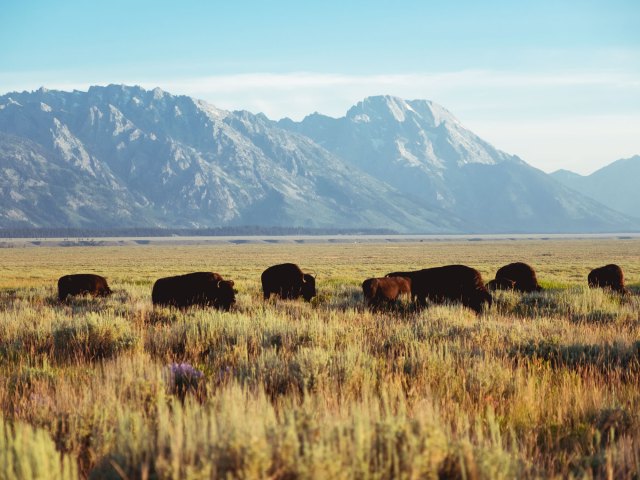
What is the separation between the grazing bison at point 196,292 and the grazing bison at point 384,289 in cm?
314

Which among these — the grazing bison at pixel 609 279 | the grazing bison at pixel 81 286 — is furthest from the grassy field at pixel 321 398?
the grazing bison at pixel 609 279

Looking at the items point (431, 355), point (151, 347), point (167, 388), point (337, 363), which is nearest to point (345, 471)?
point (167, 388)

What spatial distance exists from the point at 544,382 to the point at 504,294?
11.1 m

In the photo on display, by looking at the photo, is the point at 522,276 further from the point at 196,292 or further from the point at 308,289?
the point at 196,292

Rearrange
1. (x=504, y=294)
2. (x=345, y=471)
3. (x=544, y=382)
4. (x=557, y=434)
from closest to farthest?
(x=345, y=471), (x=557, y=434), (x=544, y=382), (x=504, y=294)

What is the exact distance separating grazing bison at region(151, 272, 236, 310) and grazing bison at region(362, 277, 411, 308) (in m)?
3.14

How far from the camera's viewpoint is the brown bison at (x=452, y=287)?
15.2 meters

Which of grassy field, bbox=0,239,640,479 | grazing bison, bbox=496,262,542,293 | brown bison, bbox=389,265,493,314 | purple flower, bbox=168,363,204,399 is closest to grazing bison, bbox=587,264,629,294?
grazing bison, bbox=496,262,542,293

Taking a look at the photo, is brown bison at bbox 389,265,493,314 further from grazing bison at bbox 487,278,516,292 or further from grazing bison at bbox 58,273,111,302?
grazing bison at bbox 58,273,111,302

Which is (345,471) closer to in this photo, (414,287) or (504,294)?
(414,287)

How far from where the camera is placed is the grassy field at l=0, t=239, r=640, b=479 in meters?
3.64

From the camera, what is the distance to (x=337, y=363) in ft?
23.1

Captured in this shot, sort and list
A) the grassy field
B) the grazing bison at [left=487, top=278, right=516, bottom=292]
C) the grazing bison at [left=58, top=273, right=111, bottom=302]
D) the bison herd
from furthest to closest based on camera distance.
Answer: the grazing bison at [left=487, top=278, right=516, bottom=292] < the grazing bison at [left=58, top=273, right=111, bottom=302] < the bison herd < the grassy field

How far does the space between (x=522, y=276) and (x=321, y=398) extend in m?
16.9
